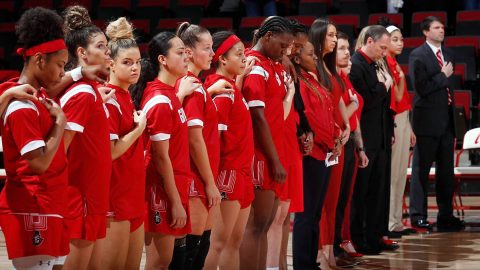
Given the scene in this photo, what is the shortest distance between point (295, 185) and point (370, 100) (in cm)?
179

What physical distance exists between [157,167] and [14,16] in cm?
945

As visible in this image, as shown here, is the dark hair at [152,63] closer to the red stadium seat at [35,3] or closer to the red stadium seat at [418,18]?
the red stadium seat at [418,18]

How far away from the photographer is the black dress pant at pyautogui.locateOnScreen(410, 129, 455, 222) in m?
8.30

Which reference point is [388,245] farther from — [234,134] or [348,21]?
[348,21]

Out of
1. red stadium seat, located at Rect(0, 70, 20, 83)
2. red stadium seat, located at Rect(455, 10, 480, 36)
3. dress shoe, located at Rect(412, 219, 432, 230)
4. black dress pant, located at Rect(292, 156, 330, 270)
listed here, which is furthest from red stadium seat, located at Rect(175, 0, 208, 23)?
black dress pant, located at Rect(292, 156, 330, 270)

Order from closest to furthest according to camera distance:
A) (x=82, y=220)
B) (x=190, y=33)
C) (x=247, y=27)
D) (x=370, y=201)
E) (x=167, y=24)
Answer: (x=82, y=220)
(x=190, y=33)
(x=370, y=201)
(x=247, y=27)
(x=167, y=24)

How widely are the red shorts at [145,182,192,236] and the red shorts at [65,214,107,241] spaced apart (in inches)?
19.1

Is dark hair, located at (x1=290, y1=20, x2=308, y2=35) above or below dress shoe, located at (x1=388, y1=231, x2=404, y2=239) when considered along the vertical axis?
above

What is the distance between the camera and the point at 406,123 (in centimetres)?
798

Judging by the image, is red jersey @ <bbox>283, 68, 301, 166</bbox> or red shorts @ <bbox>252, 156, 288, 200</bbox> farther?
red jersey @ <bbox>283, 68, 301, 166</bbox>

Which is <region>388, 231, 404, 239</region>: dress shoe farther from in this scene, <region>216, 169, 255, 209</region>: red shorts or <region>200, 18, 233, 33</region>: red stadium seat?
<region>200, 18, 233, 33</region>: red stadium seat

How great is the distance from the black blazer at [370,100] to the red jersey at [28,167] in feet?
12.8

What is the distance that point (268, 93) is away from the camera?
5.08 meters

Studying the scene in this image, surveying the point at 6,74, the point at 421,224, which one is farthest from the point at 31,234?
the point at 6,74
